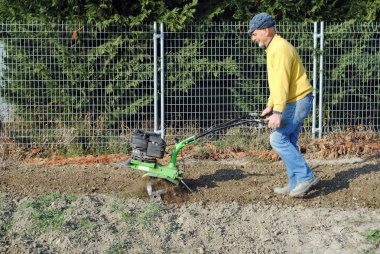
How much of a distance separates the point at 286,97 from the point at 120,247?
2.36m

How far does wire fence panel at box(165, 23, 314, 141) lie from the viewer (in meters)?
10.4

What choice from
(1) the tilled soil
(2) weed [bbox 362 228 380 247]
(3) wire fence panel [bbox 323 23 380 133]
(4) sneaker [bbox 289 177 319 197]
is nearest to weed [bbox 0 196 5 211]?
(1) the tilled soil

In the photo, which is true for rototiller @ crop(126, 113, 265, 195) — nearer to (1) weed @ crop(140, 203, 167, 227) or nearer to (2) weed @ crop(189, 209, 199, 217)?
(1) weed @ crop(140, 203, 167, 227)

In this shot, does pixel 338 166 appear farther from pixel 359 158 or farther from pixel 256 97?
pixel 256 97

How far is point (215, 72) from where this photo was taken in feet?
34.2

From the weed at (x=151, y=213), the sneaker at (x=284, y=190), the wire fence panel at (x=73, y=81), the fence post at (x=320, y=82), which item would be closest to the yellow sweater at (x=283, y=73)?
the sneaker at (x=284, y=190)

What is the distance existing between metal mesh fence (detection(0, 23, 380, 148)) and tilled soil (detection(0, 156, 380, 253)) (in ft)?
5.11

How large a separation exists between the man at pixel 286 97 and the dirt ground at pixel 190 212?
1.02ft

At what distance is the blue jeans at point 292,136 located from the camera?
714 centimetres

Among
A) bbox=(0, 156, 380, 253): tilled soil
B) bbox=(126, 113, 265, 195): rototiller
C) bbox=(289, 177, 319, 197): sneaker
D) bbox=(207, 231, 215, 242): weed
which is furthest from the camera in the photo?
bbox=(289, 177, 319, 197): sneaker

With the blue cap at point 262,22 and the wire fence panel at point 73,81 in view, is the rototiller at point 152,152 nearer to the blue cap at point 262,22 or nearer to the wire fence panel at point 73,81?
the blue cap at point 262,22

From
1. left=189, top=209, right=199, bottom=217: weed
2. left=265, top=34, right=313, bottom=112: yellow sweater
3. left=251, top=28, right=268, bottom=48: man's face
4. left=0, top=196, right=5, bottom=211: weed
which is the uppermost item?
left=251, top=28, right=268, bottom=48: man's face

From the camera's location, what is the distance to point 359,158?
9891 mm

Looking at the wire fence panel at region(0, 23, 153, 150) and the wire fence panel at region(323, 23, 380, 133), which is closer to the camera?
the wire fence panel at region(0, 23, 153, 150)
